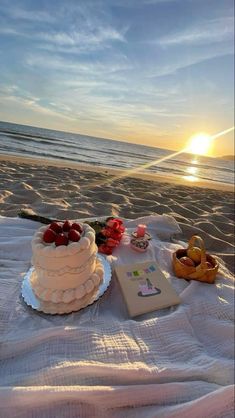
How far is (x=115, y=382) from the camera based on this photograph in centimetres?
140

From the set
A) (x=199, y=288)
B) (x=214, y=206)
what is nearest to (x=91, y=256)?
(x=199, y=288)

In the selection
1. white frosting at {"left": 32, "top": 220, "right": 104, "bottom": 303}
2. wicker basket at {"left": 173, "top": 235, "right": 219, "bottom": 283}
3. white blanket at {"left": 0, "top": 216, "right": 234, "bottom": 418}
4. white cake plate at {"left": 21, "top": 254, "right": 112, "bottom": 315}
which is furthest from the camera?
wicker basket at {"left": 173, "top": 235, "right": 219, "bottom": 283}

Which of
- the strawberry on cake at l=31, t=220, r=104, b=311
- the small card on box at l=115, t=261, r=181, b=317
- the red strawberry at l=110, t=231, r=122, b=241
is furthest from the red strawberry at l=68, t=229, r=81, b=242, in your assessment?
the red strawberry at l=110, t=231, r=122, b=241

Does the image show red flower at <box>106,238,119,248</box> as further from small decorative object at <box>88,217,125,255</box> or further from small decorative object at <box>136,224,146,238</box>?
small decorative object at <box>136,224,146,238</box>

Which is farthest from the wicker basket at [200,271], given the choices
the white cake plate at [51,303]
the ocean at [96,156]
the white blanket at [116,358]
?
→ the ocean at [96,156]

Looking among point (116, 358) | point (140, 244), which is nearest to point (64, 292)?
point (116, 358)

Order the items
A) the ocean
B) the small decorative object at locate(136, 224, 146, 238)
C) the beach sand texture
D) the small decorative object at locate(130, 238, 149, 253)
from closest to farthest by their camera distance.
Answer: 1. the small decorative object at locate(130, 238, 149, 253)
2. the small decorative object at locate(136, 224, 146, 238)
3. the beach sand texture
4. the ocean

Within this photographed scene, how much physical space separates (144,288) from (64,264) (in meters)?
0.73

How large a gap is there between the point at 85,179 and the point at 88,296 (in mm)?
5223

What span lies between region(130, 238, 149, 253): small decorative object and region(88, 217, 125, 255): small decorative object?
0.16 metres

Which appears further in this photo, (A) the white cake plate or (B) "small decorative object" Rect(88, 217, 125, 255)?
(B) "small decorative object" Rect(88, 217, 125, 255)

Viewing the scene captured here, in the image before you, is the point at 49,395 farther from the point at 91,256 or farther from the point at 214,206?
the point at 214,206

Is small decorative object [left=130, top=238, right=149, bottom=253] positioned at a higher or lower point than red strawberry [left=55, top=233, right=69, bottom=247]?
lower

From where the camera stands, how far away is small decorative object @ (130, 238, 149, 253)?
2.70 meters
